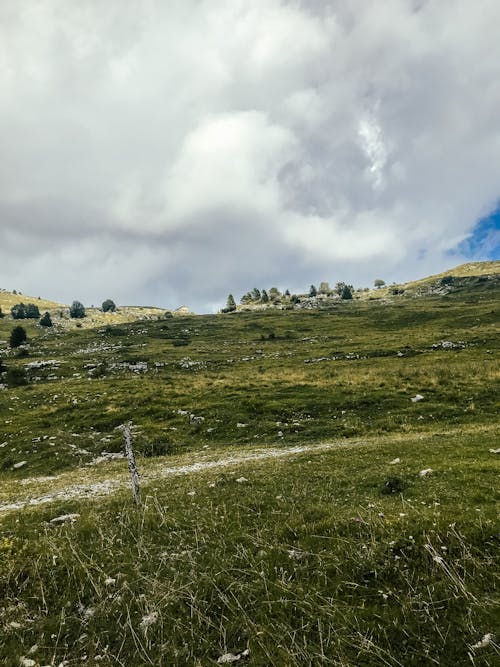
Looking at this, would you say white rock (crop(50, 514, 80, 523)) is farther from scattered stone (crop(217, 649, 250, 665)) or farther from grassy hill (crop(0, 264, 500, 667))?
scattered stone (crop(217, 649, 250, 665))

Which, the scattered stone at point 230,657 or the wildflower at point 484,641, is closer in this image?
the wildflower at point 484,641

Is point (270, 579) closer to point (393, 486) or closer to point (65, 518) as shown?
point (393, 486)

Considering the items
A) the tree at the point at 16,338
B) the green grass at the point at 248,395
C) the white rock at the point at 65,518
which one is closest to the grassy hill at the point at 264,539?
the white rock at the point at 65,518

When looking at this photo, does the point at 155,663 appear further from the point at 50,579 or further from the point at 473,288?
the point at 473,288

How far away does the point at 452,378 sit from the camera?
3812 centimetres

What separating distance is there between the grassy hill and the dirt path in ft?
0.73

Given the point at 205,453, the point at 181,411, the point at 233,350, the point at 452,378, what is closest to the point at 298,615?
the point at 205,453

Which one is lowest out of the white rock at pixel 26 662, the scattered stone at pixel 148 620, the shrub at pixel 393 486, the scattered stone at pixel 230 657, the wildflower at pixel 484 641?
the shrub at pixel 393 486

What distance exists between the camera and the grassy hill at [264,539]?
7062 millimetres

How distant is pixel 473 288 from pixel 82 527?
181507 mm

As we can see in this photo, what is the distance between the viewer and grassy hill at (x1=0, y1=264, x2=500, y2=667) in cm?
706

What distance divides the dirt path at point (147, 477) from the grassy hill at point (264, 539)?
221mm

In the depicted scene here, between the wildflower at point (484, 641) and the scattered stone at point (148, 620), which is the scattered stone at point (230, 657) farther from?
the wildflower at point (484, 641)

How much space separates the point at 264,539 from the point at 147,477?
483 inches
